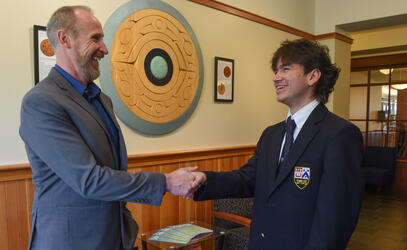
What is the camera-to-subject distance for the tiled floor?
3795 millimetres

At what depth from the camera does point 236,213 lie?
291 centimetres

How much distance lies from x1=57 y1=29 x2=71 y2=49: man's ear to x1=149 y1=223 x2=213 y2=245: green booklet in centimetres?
160

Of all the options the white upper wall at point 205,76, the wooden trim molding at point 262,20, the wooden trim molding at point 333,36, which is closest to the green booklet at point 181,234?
the white upper wall at point 205,76

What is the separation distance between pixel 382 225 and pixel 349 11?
2.98m

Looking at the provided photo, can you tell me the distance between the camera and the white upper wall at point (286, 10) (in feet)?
11.8

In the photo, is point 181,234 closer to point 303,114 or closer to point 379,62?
point 303,114

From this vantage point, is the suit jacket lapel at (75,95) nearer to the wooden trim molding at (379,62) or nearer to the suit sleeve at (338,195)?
the suit sleeve at (338,195)

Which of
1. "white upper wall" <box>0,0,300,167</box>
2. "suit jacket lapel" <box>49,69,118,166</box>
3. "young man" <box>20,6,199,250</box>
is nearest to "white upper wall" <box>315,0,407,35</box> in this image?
"white upper wall" <box>0,0,300,167</box>

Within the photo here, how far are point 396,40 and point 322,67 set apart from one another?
18.3ft

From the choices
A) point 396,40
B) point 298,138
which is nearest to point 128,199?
point 298,138

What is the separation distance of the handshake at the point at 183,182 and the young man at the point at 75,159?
0.07 feet

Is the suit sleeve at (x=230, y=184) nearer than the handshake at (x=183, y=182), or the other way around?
the handshake at (x=183, y=182)

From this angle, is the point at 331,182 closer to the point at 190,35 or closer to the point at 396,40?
the point at 190,35

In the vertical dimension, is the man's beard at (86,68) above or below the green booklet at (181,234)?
above
